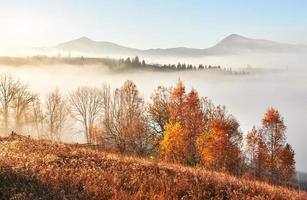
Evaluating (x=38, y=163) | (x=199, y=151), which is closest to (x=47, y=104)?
(x=199, y=151)

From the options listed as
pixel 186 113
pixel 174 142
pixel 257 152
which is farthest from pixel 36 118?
pixel 174 142

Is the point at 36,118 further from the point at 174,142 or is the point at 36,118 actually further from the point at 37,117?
the point at 174,142

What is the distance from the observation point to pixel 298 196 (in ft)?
50.8

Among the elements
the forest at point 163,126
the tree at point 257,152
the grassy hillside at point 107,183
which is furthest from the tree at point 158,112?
the grassy hillside at point 107,183

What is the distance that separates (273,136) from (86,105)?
4854cm

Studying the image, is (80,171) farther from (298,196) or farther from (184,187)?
(298,196)

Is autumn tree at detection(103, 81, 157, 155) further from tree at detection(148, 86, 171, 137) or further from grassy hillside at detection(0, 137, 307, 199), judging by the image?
grassy hillside at detection(0, 137, 307, 199)

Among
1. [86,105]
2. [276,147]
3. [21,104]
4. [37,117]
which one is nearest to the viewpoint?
[276,147]

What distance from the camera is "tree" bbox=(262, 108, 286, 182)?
290ft

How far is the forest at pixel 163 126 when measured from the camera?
65.8 meters

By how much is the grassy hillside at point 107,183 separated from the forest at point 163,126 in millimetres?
23992

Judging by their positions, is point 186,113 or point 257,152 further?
point 257,152

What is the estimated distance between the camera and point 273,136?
304 ft

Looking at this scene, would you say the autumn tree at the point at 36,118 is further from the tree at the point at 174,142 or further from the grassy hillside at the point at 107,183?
the grassy hillside at the point at 107,183
